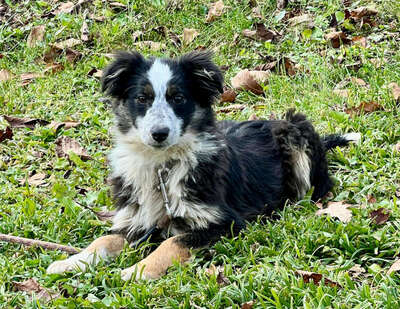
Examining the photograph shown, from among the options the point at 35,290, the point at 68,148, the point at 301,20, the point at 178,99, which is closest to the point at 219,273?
the point at 35,290

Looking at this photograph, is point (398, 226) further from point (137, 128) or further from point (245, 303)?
point (137, 128)

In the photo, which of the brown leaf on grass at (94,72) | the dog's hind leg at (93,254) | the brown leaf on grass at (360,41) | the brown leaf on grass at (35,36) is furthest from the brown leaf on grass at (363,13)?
the dog's hind leg at (93,254)

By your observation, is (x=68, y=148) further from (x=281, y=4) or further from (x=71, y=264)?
(x=281, y=4)

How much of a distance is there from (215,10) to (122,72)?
13.9ft

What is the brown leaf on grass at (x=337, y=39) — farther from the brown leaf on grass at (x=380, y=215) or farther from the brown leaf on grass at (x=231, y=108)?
the brown leaf on grass at (x=380, y=215)

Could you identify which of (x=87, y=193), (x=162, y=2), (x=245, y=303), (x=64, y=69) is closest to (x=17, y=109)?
(x=64, y=69)

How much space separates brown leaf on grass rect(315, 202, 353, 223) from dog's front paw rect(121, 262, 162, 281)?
1.35 metres

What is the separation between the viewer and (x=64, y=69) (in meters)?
8.24

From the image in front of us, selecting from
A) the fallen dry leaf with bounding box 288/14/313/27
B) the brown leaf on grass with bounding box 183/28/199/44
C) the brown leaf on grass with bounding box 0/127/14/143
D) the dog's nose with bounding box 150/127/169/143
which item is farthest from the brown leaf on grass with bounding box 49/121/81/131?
the fallen dry leaf with bounding box 288/14/313/27

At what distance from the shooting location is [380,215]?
455cm

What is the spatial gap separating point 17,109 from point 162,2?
2.73m

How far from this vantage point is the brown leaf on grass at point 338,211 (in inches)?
186

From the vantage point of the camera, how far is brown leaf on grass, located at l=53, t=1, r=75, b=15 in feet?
30.9

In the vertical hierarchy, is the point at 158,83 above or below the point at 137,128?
above
